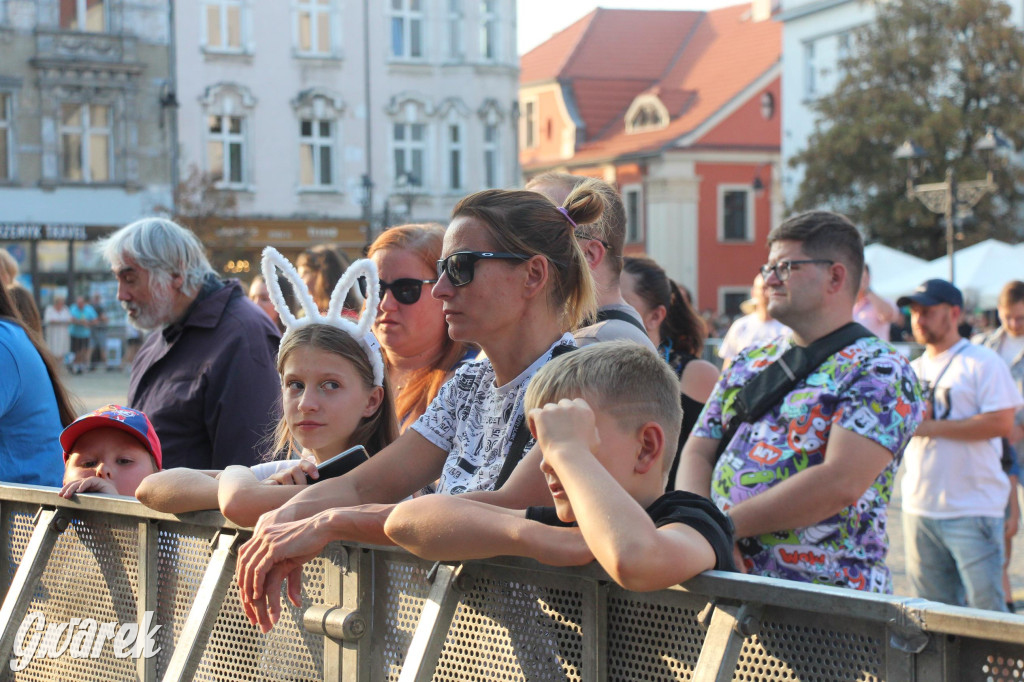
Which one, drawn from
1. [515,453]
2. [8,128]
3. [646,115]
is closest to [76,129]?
[8,128]

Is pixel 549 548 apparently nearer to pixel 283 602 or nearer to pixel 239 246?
pixel 283 602

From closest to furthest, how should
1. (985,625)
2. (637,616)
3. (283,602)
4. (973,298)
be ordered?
(985,625)
(637,616)
(283,602)
(973,298)

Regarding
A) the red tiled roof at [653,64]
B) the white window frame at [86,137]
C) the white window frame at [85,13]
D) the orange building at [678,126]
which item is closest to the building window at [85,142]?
the white window frame at [86,137]

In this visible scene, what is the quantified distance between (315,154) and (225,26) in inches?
167

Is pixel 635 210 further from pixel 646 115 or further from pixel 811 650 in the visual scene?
pixel 811 650

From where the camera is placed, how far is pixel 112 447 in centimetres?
419

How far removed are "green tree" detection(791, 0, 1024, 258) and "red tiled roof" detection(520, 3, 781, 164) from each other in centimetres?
1246


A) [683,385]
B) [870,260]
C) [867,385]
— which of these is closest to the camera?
[867,385]

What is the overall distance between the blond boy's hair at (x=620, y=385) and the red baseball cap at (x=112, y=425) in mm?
1940

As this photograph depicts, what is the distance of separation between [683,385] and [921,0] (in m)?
29.5

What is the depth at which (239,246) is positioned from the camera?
33188 mm

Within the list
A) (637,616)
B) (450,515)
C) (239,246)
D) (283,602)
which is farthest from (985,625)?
(239,246)

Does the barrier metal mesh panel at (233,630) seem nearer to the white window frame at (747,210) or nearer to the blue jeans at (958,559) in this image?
the blue jeans at (958,559)

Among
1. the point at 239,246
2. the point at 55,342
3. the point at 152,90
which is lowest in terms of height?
the point at 55,342
